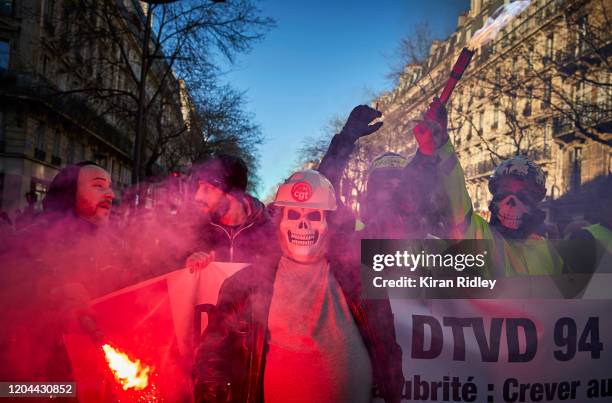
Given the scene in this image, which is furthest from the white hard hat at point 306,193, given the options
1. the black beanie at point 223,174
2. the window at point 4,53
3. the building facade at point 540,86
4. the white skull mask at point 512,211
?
the window at point 4,53

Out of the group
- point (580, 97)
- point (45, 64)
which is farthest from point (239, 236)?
point (45, 64)

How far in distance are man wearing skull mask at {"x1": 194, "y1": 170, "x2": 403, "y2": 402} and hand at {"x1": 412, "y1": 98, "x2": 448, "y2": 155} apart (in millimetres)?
763

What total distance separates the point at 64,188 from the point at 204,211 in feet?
2.69

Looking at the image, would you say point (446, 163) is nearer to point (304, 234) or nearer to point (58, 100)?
point (304, 234)

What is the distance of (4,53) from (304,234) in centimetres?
2223

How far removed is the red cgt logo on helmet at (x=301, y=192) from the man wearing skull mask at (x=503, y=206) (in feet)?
2.67

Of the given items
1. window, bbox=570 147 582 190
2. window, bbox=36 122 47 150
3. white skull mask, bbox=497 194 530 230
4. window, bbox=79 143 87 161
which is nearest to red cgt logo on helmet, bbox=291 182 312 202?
white skull mask, bbox=497 194 530 230

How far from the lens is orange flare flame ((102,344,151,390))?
2.03m

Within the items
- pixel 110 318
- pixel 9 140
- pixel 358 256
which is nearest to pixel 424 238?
pixel 358 256

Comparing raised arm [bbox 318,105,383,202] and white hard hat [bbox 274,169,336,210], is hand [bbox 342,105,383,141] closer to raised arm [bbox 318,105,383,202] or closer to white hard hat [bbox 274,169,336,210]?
raised arm [bbox 318,105,383,202]

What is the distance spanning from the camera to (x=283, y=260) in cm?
207

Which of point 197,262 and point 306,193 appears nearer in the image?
point 306,193

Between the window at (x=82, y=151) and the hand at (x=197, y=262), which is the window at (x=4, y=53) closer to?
the window at (x=82, y=151)

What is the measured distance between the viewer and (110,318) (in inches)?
82.5
